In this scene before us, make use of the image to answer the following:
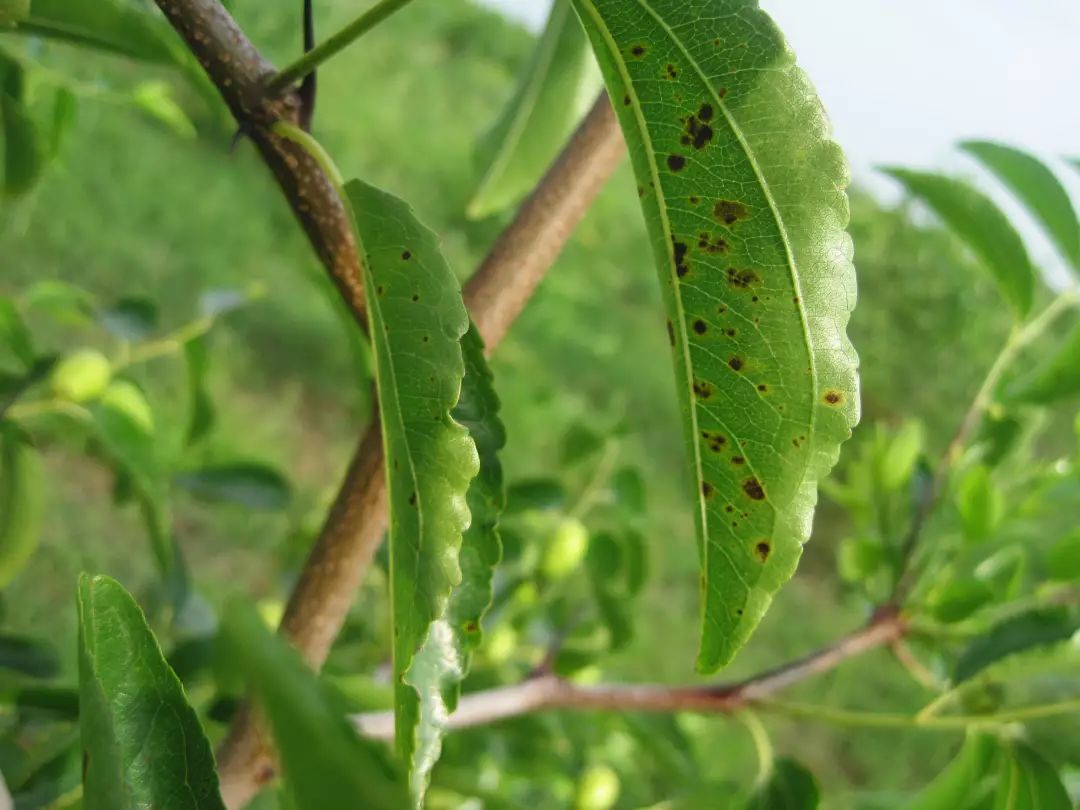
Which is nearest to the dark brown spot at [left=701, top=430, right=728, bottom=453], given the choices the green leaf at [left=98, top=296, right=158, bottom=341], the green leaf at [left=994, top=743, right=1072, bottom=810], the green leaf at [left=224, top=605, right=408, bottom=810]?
the green leaf at [left=224, top=605, right=408, bottom=810]

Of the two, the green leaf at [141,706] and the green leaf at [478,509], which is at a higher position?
the green leaf at [478,509]

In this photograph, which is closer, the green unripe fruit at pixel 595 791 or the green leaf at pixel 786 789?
the green leaf at pixel 786 789

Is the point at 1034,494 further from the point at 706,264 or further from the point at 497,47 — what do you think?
the point at 497,47

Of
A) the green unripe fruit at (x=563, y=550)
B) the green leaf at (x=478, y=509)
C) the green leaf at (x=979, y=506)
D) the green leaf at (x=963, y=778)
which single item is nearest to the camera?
the green leaf at (x=478, y=509)

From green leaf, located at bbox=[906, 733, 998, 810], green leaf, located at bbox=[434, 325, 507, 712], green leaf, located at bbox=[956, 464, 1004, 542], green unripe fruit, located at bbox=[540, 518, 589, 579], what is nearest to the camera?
green leaf, located at bbox=[434, 325, 507, 712]

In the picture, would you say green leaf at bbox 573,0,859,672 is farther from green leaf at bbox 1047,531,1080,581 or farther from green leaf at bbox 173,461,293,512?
green leaf at bbox 173,461,293,512

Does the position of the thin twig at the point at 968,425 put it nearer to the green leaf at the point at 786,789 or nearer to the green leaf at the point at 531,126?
the green leaf at the point at 786,789

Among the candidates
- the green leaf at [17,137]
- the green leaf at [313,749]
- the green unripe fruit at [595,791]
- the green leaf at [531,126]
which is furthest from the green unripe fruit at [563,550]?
the green leaf at [313,749]
